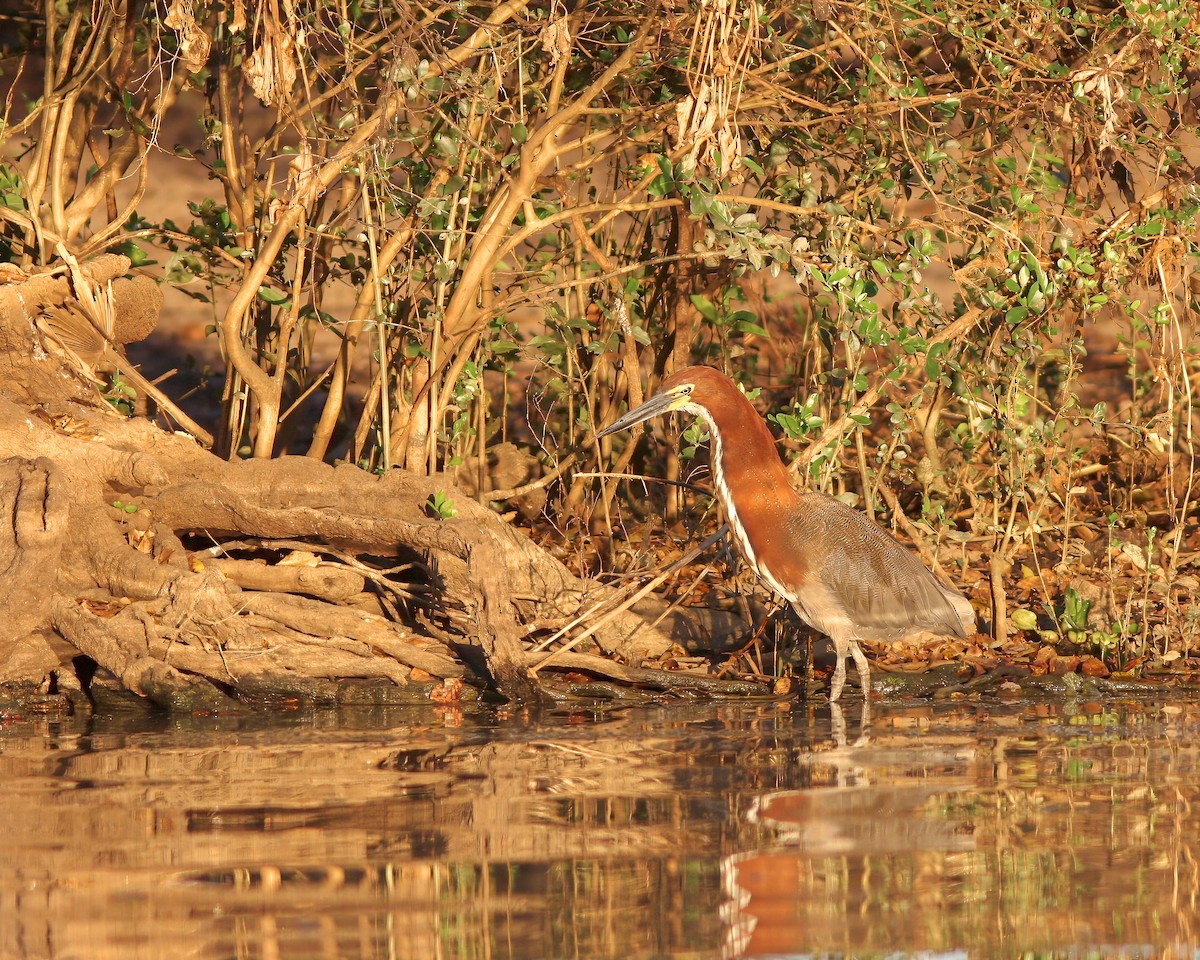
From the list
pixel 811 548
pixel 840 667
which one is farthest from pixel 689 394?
pixel 840 667

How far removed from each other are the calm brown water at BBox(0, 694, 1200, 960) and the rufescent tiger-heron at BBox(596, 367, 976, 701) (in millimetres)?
588

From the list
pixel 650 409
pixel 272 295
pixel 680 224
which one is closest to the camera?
pixel 650 409

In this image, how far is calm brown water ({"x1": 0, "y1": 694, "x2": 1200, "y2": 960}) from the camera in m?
3.54

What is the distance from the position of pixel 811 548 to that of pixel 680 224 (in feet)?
6.93

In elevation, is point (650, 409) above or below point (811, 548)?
above

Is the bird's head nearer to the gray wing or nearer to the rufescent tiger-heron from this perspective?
the rufescent tiger-heron

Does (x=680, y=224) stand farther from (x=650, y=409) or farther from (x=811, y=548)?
(x=811, y=548)

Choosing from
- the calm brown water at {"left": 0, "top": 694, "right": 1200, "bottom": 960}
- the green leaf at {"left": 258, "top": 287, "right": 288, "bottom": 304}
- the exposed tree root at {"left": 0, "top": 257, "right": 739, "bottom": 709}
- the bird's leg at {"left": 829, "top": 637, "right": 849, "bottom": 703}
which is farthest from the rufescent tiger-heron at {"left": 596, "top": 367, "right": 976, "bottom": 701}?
the green leaf at {"left": 258, "top": 287, "right": 288, "bottom": 304}

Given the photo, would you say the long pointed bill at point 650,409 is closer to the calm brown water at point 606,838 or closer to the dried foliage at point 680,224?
the dried foliage at point 680,224

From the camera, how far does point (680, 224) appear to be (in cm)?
820

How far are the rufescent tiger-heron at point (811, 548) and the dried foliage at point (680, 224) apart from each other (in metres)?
0.43

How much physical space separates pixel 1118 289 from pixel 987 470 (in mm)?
1511

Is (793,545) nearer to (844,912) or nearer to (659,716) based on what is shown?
(659,716)

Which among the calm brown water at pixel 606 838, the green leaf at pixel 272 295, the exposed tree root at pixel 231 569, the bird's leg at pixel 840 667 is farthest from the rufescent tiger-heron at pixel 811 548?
the green leaf at pixel 272 295
